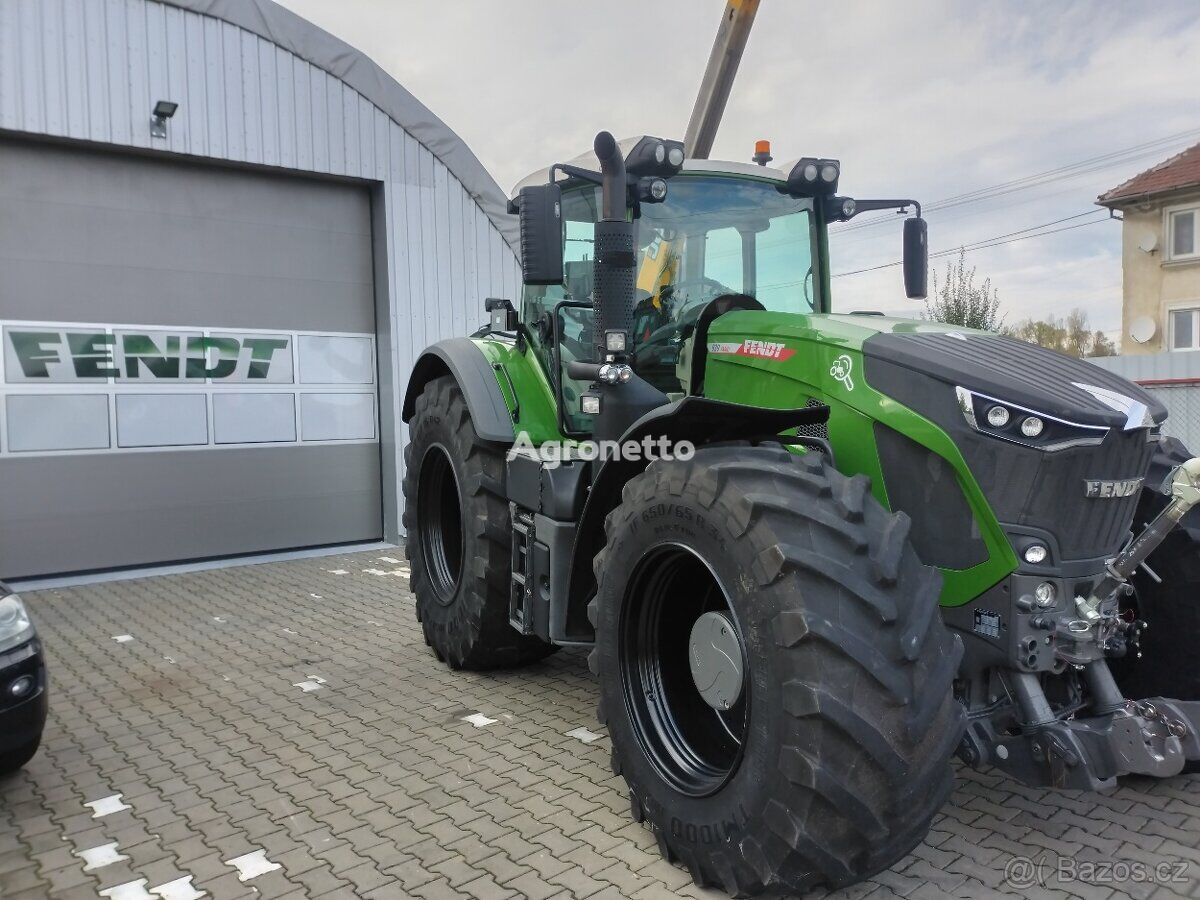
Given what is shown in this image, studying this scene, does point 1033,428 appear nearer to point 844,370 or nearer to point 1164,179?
point 844,370

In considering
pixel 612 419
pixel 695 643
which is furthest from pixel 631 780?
pixel 612 419

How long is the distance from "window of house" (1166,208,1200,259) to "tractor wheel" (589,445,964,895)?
66.7 ft

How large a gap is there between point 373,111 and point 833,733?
7945 mm

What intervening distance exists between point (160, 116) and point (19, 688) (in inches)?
219

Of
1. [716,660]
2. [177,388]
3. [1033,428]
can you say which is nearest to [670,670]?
[716,660]

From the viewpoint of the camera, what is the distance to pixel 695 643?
9.77ft

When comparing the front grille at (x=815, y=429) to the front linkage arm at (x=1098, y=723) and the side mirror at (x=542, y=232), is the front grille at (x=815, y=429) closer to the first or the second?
the front linkage arm at (x=1098, y=723)

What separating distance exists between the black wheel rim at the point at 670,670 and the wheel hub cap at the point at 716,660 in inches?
7.1

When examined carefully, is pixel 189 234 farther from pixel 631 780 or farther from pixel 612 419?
pixel 631 780

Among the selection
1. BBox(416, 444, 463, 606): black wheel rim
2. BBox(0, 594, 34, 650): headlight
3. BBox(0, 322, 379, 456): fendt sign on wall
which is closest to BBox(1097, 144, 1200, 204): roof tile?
BBox(0, 322, 379, 456): fendt sign on wall

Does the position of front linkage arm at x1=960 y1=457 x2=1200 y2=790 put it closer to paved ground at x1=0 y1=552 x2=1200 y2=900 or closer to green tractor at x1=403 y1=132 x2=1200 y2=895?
green tractor at x1=403 y1=132 x2=1200 y2=895

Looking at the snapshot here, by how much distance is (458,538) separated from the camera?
216 inches

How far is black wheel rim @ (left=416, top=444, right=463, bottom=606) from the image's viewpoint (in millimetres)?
5398

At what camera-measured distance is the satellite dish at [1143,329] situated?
17984 millimetres
